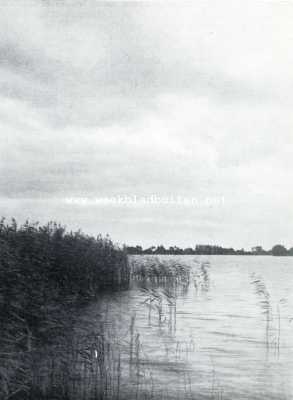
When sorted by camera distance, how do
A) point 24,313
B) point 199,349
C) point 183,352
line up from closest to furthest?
point 24,313, point 183,352, point 199,349

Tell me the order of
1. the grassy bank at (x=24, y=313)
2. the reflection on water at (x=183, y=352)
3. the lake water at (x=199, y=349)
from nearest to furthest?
the grassy bank at (x=24, y=313) → the reflection on water at (x=183, y=352) → the lake water at (x=199, y=349)

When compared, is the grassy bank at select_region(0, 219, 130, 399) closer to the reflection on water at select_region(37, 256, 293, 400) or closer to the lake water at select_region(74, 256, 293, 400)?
the reflection on water at select_region(37, 256, 293, 400)

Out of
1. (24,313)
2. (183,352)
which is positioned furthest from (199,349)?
(24,313)

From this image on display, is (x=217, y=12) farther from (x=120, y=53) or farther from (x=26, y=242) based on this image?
(x=26, y=242)

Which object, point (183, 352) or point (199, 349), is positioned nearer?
point (183, 352)

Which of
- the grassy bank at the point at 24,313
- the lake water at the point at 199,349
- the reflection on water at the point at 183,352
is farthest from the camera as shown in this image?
the lake water at the point at 199,349

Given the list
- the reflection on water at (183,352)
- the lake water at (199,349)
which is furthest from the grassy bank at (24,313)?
the lake water at (199,349)

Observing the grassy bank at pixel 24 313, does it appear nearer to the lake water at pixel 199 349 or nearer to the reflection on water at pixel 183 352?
the reflection on water at pixel 183 352

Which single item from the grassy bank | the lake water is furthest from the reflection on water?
the grassy bank

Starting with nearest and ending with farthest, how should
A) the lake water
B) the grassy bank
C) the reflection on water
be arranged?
the grassy bank, the reflection on water, the lake water

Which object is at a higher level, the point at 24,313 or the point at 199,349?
the point at 24,313

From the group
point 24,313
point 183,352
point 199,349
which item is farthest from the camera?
point 199,349

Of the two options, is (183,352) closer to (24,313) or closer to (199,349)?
(199,349)

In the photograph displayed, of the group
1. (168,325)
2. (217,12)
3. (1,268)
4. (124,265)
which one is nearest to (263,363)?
(168,325)
